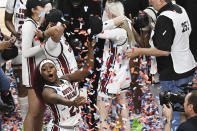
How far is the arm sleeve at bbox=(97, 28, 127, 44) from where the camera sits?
18.0 ft

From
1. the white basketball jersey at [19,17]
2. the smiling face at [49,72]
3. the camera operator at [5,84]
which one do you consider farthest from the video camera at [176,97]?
the white basketball jersey at [19,17]

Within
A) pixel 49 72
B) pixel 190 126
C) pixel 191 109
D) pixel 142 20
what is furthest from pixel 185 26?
pixel 190 126

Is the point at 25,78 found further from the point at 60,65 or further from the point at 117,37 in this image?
the point at 117,37

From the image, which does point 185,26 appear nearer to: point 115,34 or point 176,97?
point 115,34

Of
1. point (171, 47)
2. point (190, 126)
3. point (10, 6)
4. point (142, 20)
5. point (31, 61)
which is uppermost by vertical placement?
point (10, 6)

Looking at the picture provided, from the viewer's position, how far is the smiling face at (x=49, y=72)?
4.77 m

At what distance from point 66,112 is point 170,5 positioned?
1607mm

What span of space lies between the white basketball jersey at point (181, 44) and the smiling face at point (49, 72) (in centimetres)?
130

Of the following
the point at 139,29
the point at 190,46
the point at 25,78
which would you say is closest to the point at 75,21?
the point at 139,29

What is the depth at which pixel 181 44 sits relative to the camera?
16.9 feet

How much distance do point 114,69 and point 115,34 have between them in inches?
17.7

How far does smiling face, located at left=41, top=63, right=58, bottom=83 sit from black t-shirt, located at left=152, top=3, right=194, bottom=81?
114 cm

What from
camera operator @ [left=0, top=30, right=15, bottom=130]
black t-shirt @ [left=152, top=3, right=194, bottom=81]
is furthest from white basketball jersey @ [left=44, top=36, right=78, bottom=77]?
black t-shirt @ [left=152, top=3, right=194, bottom=81]

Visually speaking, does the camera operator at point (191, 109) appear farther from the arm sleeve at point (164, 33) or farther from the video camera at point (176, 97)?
the arm sleeve at point (164, 33)
